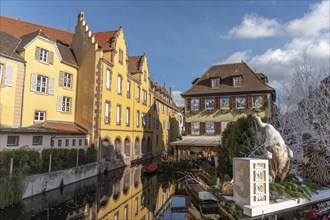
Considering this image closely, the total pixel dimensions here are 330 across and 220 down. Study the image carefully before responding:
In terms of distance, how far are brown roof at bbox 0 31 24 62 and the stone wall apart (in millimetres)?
9693

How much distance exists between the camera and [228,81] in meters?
29.6

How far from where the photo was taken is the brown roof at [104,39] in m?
27.5

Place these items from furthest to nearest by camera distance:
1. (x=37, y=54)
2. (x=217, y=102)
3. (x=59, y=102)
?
(x=217, y=102) < (x=59, y=102) < (x=37, y=54)

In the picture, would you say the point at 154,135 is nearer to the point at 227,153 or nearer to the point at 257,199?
the point at 227,153

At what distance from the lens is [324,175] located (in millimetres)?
11422

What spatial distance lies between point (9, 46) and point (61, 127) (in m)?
7.66

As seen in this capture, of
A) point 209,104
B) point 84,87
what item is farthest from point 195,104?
point 84,87

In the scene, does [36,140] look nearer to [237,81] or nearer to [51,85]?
[51,85]

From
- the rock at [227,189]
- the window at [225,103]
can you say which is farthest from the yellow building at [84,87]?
the rock at [227,189]

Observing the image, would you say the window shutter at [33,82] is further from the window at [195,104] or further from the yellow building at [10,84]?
the window at [195,104]

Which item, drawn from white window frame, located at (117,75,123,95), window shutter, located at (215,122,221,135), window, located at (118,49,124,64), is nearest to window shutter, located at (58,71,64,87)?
white window frame, located at (117,75,123,95)

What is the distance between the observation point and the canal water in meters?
11.8

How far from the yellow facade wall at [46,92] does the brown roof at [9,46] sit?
75 centimetres

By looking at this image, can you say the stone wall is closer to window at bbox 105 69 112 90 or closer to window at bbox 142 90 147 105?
window at bbox 105 69 112 90
